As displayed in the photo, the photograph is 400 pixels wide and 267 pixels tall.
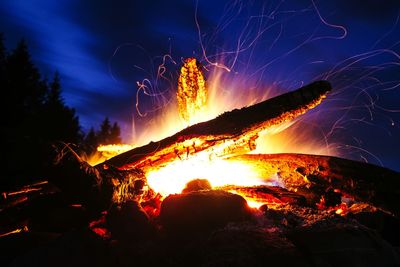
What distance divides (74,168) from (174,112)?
19.8 feet

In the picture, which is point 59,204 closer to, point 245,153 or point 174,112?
point 245,153

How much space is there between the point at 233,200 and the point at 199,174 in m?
2.39

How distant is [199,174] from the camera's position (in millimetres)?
6598

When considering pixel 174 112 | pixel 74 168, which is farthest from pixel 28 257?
pixel 174 112

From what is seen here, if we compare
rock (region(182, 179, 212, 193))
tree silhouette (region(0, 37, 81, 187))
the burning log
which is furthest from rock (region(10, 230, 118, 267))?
tree silhouette (region(0, 37, 81, 187))

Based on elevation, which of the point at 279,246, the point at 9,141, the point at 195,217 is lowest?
the point at 279,246

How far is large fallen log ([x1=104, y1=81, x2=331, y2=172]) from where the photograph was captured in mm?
5062

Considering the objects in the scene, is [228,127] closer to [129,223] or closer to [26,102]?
[129,223]

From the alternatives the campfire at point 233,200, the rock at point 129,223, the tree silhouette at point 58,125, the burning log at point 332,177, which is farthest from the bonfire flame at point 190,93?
the tree silhouette at point 58,125

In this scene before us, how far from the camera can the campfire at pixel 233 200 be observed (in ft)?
10.2

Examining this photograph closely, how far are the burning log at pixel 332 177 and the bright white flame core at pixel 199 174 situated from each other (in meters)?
0.39

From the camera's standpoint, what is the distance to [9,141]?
8.45 ft

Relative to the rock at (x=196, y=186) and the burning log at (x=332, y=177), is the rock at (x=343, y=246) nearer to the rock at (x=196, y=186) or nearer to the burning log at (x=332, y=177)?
the burning log at (x=332, y=177)

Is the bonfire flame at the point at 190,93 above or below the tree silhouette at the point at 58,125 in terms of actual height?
below
